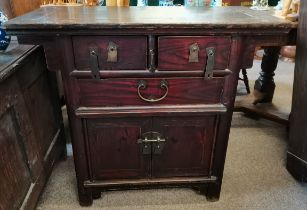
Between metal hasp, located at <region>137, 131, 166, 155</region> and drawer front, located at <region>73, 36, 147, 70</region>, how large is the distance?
0.31 metres

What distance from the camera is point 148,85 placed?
1041 mm

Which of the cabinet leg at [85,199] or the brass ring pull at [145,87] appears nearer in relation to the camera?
the brass ring pull at [145,87]

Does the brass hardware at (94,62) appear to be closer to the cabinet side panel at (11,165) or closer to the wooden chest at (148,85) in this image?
the wooden chest at (148,85)

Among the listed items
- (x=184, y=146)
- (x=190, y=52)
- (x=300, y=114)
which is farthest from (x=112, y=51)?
(x=300, y=114)

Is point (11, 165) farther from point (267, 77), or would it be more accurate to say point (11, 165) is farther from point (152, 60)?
point (267, 77)

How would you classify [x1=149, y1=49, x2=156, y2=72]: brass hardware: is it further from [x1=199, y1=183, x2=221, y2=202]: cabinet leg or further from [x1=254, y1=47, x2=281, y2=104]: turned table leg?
[x1=254, y1=47, x2=281, y2=104]: turned table leg

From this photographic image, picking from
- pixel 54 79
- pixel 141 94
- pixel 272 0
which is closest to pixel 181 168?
pixel 141 94

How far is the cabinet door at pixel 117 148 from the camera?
1.13 metres

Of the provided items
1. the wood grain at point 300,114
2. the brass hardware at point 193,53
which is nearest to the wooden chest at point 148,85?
the brass hardware at point 193,53

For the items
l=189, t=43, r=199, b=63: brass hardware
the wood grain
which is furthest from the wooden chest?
the wood grain

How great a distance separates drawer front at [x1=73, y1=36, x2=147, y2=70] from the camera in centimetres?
95

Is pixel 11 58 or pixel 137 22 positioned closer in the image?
pixel 137 22

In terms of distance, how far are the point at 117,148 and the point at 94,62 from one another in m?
0.40

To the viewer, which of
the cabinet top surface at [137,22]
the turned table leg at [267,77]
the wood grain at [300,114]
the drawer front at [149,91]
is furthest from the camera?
the turned table leg at [267,77]
